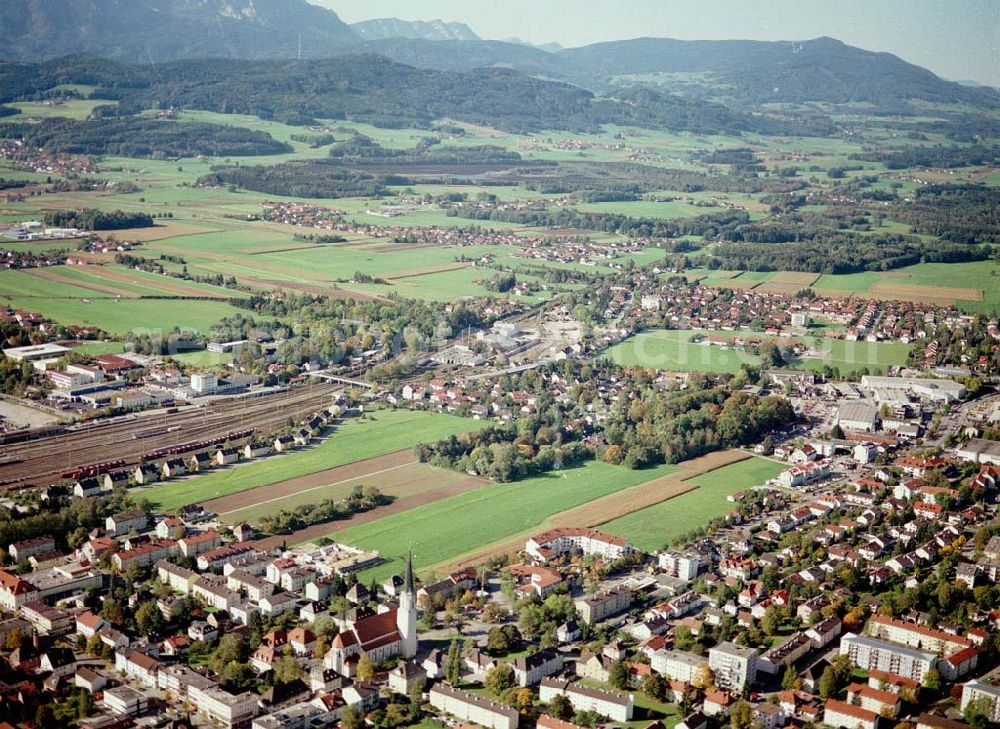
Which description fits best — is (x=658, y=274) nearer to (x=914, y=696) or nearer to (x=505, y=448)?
(x=505, y=448)

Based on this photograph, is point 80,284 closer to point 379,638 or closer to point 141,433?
point 141,433

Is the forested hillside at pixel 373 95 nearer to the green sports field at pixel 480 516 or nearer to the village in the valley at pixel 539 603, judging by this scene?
the village in the valley at pixel 539 603

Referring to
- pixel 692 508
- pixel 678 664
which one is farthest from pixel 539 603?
pixel 692 508

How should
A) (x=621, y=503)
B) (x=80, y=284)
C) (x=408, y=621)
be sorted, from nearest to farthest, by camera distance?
(x=408, y=621) → (x=621, y=503) → (x=80, y=284)

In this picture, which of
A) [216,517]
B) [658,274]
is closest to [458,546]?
[216,517]

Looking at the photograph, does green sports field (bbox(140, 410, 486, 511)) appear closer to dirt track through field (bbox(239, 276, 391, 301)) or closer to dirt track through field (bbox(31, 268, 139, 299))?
dirt track through field (bbox(239, 276, 391, 301))
